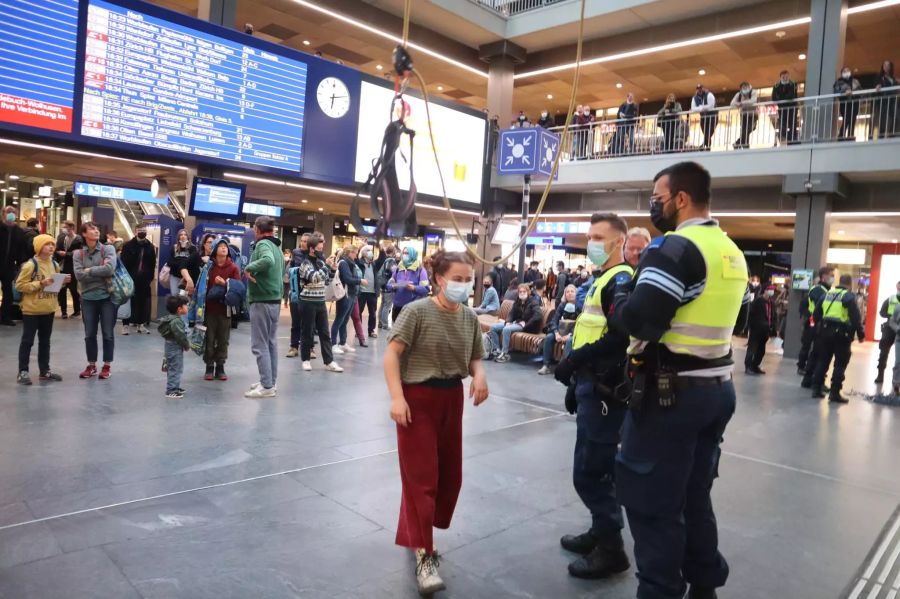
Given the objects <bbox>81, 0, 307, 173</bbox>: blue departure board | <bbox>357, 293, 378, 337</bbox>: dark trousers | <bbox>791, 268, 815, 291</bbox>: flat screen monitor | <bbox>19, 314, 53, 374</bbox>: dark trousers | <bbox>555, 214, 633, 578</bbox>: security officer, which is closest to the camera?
<bbox>555, 214, 633, 578</bbox>: security officer

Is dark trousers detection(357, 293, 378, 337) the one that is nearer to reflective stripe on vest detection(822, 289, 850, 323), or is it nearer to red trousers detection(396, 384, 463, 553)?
reflective stripe on vest detection(822, 289, 850, 323)

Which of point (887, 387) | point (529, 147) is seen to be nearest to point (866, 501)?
point (529, 147)

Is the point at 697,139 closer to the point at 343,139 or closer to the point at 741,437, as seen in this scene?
the point at 343,139

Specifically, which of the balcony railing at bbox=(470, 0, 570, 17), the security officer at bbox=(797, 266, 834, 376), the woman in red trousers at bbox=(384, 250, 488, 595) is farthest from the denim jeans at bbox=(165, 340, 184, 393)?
the balcony railing at bbox=(470, 0, 570, 17)

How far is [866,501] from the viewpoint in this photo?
422cm

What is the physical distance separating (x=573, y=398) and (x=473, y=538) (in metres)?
0.93

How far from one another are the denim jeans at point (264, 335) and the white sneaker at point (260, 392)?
0.04 meters

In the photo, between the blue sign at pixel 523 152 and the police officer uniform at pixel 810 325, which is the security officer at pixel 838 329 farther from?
the blue sign at pixel 523 152

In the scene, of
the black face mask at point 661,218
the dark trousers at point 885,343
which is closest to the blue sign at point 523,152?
the dark trousers at point 885,343

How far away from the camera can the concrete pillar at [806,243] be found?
12.9m

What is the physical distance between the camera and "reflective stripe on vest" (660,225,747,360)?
87.0 inches

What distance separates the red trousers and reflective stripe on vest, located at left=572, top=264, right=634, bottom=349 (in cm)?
70

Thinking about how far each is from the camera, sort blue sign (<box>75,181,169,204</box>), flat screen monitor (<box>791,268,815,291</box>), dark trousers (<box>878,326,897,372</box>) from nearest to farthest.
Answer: dark trousers (<box>878,326,897,372</box>) → flat screen monitor (<box>791,268,815,291</box>) → blue sign (<box>75,181,169,204</box>)

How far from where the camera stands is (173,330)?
18.9 feet
